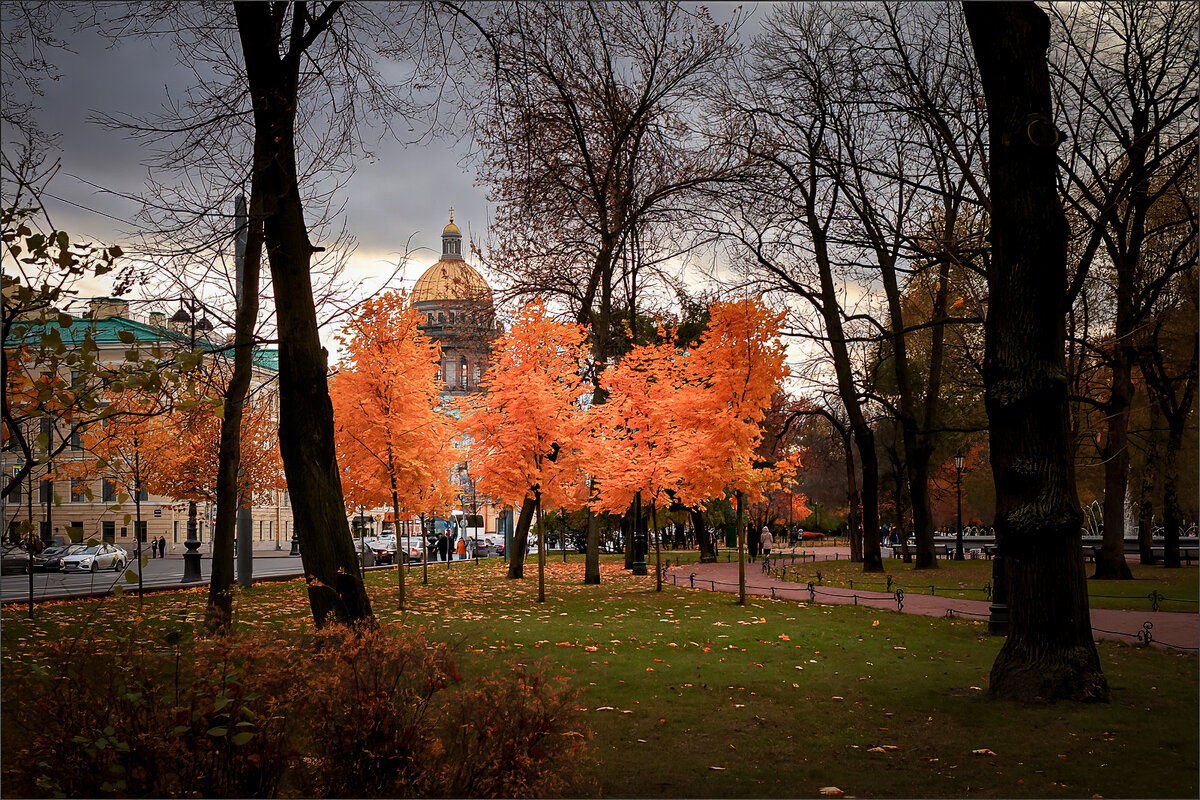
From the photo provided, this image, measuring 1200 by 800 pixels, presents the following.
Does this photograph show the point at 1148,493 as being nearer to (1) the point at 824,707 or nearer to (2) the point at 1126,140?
(2) the point at 1126,140

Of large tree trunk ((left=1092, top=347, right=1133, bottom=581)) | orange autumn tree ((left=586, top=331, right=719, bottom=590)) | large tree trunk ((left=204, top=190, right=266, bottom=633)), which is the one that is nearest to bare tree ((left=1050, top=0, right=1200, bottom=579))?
large tree trunk ((left=1092, top=347, right=1133, bottom=581))

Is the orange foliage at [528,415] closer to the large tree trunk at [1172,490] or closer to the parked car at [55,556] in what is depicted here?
the large tree trunk at [1172,490]

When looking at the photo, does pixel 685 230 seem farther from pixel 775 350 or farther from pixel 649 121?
pixel 775 350

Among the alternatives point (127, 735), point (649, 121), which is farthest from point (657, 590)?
point (127, 735)

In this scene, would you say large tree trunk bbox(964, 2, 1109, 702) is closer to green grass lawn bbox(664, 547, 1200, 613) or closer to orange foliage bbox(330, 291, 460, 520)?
green grass lawn bbox(664, 547, 1200, 613)

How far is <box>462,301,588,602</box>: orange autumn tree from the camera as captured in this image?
64.0 feet

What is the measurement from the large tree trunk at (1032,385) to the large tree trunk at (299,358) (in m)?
5.90

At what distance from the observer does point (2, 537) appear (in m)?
5.29

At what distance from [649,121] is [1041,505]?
16640mm

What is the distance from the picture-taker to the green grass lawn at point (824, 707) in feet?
19.5

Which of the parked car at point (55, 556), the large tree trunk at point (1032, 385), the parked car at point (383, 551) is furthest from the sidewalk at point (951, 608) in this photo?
the parked car at point (55, 556)

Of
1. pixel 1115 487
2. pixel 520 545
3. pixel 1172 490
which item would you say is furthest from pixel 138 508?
pixel 1172 490

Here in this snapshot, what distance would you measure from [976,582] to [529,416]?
491 inches

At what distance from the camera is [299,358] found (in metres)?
8.70
